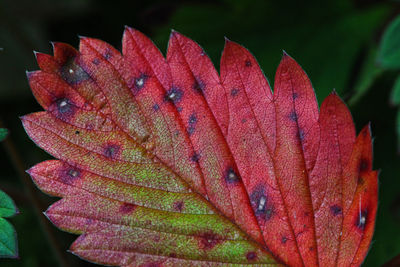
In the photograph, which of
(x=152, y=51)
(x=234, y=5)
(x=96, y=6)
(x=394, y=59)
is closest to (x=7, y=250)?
(x=152, y=51)

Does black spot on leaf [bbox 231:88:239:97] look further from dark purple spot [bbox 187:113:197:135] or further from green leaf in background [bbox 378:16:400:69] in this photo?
green leaf in background [bbox 378:16:400:69]

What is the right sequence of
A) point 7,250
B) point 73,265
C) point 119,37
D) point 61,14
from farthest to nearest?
1. point 61,14
2. point 119,37
3. point 73,265
4. point 7,250

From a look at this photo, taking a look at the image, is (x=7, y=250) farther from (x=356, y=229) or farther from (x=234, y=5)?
(x=234, y=5)

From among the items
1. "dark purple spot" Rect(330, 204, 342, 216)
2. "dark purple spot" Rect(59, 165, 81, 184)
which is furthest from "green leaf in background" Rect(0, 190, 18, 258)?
"dark purple spot" Rect(330, 204, 342, 216)

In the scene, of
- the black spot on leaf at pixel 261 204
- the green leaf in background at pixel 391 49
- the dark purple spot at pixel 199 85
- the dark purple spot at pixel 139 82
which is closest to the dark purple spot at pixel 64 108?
the dark purple spot at pixel 139 82

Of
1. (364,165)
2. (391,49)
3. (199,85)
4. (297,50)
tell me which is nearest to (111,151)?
(199,85)

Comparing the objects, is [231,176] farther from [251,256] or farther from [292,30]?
[292,30]
